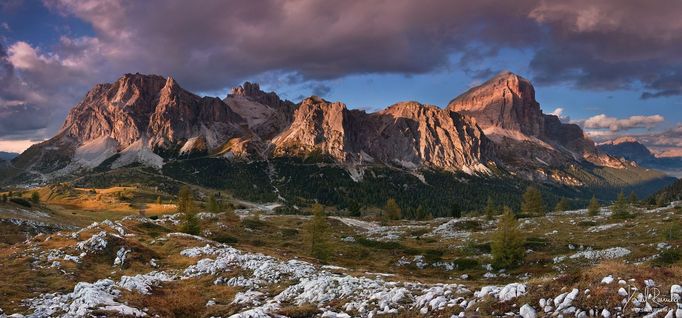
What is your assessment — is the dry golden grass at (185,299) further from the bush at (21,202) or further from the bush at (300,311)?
the bush at (21,202)

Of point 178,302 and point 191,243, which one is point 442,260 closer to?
point 191,243

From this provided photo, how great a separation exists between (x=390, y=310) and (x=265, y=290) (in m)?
13.5

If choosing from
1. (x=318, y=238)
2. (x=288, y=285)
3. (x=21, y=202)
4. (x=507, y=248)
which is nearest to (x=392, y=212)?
(x=318, y=238)

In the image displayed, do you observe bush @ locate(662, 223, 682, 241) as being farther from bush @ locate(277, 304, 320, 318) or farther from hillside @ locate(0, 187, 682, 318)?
bush @ locate(277, 304, 320, 318)

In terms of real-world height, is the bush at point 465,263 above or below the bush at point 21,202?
below

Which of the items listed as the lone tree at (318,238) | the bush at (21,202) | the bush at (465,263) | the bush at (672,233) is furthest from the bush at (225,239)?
the bush at (21,202)

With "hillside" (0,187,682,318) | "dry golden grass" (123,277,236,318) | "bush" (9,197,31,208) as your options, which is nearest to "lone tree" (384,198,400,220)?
"hillside" (0,187,682,318)

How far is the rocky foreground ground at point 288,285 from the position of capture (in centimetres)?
1608

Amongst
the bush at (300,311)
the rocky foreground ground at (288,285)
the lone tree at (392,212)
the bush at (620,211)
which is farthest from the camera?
the lone tree at (392,212)

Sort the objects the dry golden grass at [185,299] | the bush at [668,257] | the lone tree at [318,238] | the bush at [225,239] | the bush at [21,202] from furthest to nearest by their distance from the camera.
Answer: the bush at [21,202]
the bush at [225,239]
the lone tree at [318,238]
the bush at [668,257]
the dry golden grass at [185,299]

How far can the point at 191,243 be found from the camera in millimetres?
56000

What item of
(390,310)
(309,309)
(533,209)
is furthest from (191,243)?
(533,209)

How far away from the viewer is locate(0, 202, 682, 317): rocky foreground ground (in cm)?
1608

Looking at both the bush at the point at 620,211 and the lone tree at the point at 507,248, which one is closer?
the lone tree at the point at 507,248
